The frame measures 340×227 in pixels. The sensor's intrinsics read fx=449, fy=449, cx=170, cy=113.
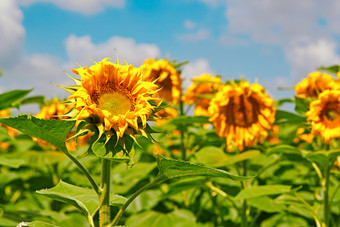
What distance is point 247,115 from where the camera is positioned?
267cm

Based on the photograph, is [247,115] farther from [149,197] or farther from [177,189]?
[149,197]

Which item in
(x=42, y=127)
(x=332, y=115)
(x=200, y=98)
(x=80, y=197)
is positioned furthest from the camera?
(x=200, y=98)

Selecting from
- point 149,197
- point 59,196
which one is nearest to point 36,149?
point 149,197

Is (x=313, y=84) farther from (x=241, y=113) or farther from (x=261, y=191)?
(x=261, y=191)

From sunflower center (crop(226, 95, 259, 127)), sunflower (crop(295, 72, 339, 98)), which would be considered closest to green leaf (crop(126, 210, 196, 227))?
sunflower center (crop(226, 95, 259, 127))

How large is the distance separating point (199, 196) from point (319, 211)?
84 cm

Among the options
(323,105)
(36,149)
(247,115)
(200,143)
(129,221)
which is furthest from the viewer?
(36,149)

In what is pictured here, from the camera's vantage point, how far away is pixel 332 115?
2.31 meters

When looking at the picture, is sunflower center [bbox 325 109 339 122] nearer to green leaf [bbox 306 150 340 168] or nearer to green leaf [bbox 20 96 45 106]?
green leaf [bbox 306 150 340 168]

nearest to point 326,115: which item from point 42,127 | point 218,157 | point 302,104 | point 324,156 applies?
point 302,104

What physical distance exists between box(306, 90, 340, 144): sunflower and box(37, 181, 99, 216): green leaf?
4.50 feet

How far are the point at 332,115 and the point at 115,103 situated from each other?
1.51 metres

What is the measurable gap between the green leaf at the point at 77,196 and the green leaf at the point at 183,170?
24cm

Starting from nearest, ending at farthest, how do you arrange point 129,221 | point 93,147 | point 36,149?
point 93,147 → point 129,221 → point 36,149
